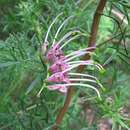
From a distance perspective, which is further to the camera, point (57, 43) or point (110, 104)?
point (110, 104)

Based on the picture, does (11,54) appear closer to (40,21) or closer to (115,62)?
(40,21)

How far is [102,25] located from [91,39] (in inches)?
50.4

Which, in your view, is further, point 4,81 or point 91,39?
point 4,81

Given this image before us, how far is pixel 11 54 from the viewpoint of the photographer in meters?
1.40

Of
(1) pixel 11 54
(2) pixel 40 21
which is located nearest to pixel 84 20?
(2) pixel 40 21

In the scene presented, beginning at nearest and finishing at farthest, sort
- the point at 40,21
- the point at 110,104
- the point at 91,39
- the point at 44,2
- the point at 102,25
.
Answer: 1. the point at 91,39
2. the point at 110,104
3. the point at 44,2
4. the point at 40,21
5. the point at 102,25

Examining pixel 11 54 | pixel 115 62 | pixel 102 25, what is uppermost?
pixel 102 25

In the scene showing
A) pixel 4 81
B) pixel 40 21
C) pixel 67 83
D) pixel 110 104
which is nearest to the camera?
pixel 67 83

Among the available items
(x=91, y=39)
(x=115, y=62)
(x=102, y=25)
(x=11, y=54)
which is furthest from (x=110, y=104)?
(x=102, y=25)

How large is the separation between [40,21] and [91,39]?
0.42m

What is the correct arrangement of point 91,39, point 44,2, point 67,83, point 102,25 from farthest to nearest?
1. point 102,25
2. point 44,2
3. point 91,39
4. point 67,83

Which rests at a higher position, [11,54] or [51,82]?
[11,54]

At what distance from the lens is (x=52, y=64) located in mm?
1264

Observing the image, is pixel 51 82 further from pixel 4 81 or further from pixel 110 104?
pixel 4 81
